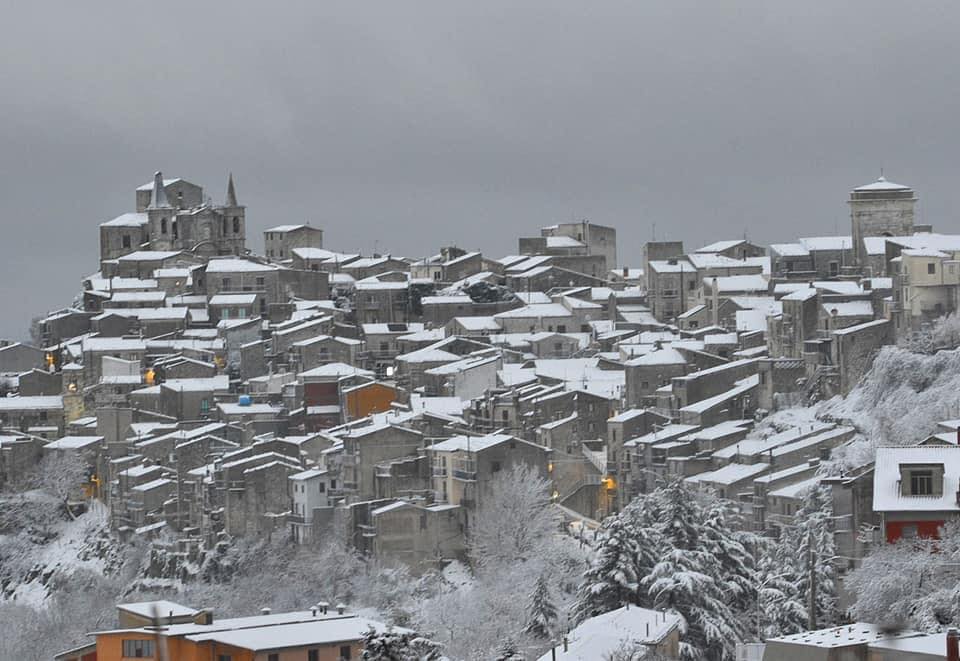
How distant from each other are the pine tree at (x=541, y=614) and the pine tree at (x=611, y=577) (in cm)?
286

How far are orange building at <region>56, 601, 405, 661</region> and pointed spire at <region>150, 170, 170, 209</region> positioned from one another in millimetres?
53547

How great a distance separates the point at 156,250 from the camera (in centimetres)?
8938

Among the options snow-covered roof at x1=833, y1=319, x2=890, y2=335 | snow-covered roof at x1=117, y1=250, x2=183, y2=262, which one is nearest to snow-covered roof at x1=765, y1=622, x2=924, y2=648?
snow-covered roof at x1=833, y1=319, x2=890, y2=335

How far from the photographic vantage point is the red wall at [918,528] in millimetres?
35188

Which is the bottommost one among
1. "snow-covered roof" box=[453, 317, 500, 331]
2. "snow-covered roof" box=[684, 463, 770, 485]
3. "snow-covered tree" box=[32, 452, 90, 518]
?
"snow-covered tree" box=[32, 452, 90, 518]

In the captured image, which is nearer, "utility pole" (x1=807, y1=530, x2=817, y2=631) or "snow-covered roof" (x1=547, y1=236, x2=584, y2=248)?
"utility pole" (x1=807, y1=530, x2=817, y2=631)

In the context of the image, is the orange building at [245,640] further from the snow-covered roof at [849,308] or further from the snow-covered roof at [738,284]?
the snow-covered roof at [738,284]

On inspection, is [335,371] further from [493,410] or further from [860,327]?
[860,327]

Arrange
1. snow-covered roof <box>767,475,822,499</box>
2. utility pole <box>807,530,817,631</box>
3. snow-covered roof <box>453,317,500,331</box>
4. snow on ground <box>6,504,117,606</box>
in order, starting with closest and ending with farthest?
utility pole <box>807,530,817,631</box>, snow-covered roof <box>767,475,822,499</box>, snow on ground <box>6,504,117,606</box>, snow-covered roof <box>453,317,500,331</box>

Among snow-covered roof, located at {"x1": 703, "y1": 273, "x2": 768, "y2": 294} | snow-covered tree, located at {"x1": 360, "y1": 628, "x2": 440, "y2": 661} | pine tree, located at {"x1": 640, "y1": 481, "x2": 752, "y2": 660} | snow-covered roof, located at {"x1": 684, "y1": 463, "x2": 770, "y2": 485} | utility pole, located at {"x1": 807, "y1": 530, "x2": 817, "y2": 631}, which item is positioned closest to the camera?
snow-covered tree, located at {"x1": 360, "y1": 628, "x2": 440, "y2": 661}

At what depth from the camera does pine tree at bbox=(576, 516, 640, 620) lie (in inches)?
1563

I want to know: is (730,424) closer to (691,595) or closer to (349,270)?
(691,595)

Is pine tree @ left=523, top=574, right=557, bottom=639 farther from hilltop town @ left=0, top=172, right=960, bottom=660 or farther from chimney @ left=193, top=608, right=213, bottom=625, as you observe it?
chimney @ left=193, top=608, right=213, bottom=625

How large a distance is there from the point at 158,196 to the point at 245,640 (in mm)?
57925
